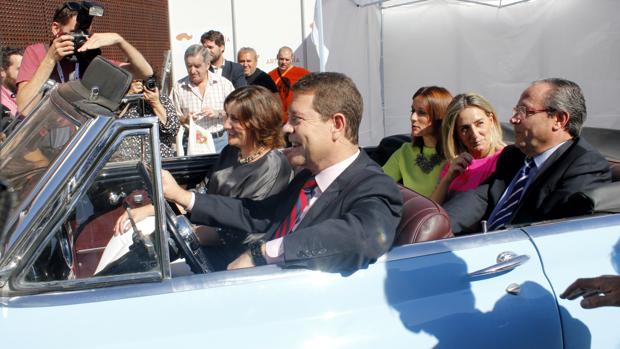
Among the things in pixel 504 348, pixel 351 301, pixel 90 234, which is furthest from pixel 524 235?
pixel 90 234

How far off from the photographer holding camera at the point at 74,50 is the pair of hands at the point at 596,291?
228cm

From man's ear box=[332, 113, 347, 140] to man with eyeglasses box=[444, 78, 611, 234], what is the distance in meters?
0.79

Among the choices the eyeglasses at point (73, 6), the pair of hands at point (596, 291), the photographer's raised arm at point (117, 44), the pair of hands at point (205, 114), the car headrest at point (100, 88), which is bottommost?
the pair of hands at point (596, 291)

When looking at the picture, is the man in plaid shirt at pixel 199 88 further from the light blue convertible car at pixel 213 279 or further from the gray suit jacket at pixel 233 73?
the light blue convertible car at pixel 213 279

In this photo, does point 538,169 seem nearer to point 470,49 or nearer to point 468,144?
point 468,144

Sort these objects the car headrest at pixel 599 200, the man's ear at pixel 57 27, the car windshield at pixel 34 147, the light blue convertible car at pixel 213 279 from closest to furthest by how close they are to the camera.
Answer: the light blue convertible car at pixel 213 279
the car windshield at pixel 34 147
the car headrest at pixel 599 200
the man's ear at pixel 57 27

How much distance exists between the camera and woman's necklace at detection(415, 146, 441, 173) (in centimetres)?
382

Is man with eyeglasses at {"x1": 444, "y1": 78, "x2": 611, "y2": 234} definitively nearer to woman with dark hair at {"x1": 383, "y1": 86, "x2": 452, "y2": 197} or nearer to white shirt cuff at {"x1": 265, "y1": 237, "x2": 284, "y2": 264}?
woman with dark hair at {"x1": 383, "y1": 86, "x2": 452, "y2": 197}

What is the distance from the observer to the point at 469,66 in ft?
28.4

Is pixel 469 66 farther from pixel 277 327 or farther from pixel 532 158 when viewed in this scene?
pixel 277 327

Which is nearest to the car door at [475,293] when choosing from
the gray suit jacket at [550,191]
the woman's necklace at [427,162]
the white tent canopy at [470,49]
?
the gray suit jacket at [550,191]

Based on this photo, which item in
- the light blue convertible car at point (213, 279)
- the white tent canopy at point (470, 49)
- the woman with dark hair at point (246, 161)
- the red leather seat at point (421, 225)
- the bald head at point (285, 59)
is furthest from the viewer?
the bald head at point (285, 59)

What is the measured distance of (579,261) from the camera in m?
Result: 2.23

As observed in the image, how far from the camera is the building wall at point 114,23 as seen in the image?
820 centimetres
